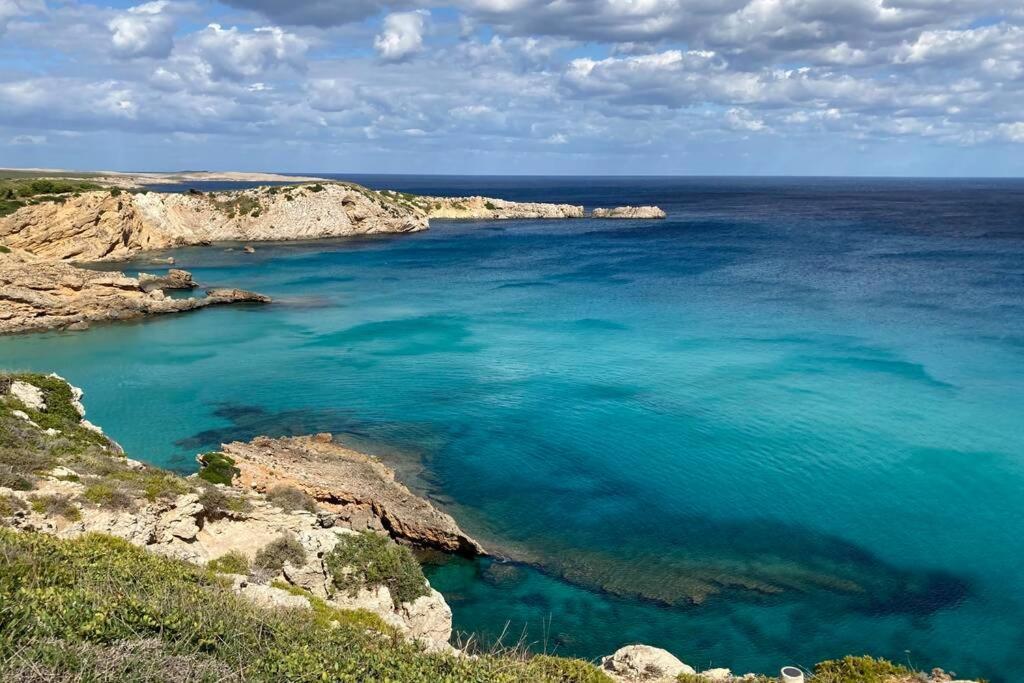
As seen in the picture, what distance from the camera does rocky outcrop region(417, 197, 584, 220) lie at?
122 metres

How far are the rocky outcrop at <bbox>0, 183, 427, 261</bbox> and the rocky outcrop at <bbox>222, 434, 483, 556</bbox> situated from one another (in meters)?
49.7

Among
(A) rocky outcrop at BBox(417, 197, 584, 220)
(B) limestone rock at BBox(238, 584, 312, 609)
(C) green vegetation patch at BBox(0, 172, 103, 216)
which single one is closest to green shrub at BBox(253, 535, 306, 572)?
(B) limestone rock at BBox(238, 584, 312, 609)

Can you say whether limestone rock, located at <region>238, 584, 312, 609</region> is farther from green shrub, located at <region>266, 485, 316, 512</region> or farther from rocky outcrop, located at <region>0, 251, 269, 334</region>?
rocky outcrop, located at <region>0, 251, 269, 334</region>

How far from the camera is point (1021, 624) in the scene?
16.6 m

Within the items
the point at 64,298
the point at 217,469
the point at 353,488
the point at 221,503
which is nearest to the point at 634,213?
the point at 64,298

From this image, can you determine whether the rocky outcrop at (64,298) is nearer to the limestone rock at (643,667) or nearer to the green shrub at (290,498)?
the green shrub at (290,498)

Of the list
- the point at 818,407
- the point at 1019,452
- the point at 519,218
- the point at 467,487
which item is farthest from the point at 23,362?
the point at 519,218

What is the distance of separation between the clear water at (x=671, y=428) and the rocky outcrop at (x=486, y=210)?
62.4 m

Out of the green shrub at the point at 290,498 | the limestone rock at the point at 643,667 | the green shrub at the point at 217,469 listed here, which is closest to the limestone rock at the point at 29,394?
the green shrub at the point at 217,469

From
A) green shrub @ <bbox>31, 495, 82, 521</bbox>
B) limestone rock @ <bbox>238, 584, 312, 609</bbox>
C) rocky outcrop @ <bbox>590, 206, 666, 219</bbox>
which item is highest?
rocky outcrop @ <bbox>590, 206, 666, 219</bbox>

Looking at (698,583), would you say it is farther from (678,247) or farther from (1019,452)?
(678,247)

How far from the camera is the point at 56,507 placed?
44.5ft

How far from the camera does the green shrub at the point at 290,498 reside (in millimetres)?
18359

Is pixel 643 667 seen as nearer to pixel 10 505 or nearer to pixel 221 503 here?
pixel 221 503
